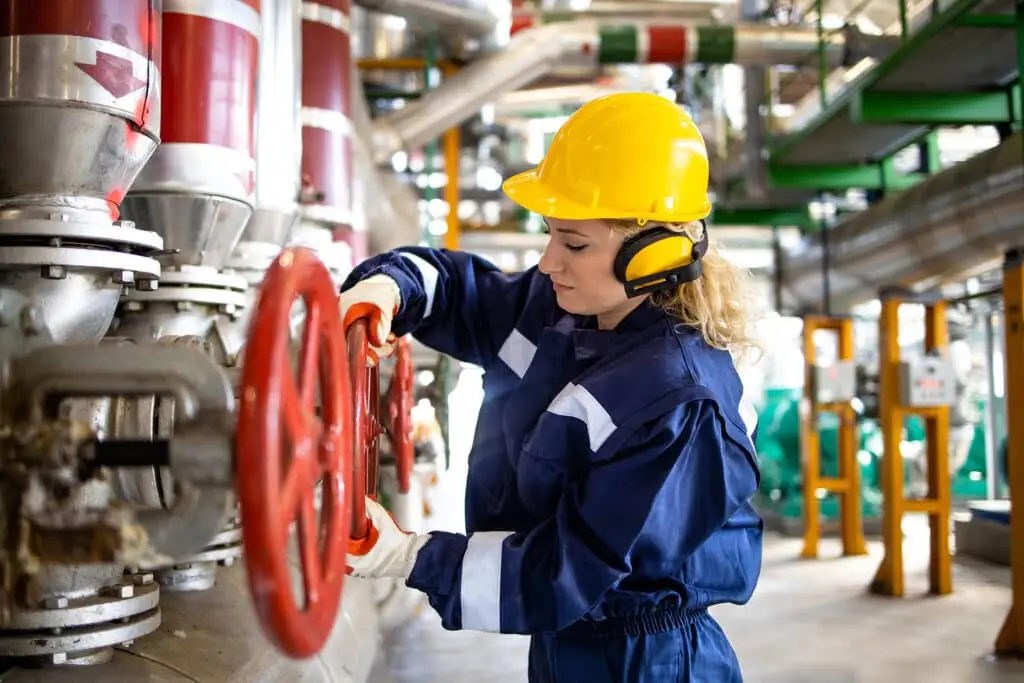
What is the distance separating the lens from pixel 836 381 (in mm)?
5516

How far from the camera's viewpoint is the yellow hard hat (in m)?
1.43

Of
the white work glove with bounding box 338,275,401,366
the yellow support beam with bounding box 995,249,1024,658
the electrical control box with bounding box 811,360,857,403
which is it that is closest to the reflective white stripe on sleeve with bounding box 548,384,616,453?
the white work glove with bounding box 338,275,401,366

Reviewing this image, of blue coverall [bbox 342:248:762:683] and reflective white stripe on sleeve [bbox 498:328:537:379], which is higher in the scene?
reflective white stripe on sleeve [bbox 498:328:537:379]

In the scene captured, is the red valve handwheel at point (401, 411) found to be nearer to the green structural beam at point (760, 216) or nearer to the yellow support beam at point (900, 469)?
the yellow support beam at point (900, 469)

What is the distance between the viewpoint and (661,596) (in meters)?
1.41

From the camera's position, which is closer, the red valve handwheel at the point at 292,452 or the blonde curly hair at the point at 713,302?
the red valve handwheel at the point at 292,452

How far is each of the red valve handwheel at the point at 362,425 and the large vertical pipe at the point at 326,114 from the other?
5.40ft

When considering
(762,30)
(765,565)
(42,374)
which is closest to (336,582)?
(42,374)

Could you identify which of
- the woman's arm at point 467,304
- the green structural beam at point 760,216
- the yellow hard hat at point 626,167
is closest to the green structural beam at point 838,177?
the green structural beam at point 760,216

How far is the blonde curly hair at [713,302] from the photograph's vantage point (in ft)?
4.77

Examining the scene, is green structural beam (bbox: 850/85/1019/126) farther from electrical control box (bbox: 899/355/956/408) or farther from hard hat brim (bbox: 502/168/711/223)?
hard hat brim (bbox: 502/168/711/223)

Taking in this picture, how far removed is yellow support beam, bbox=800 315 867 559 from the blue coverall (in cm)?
439

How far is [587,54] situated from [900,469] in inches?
103

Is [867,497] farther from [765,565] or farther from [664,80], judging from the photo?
[664,80]
